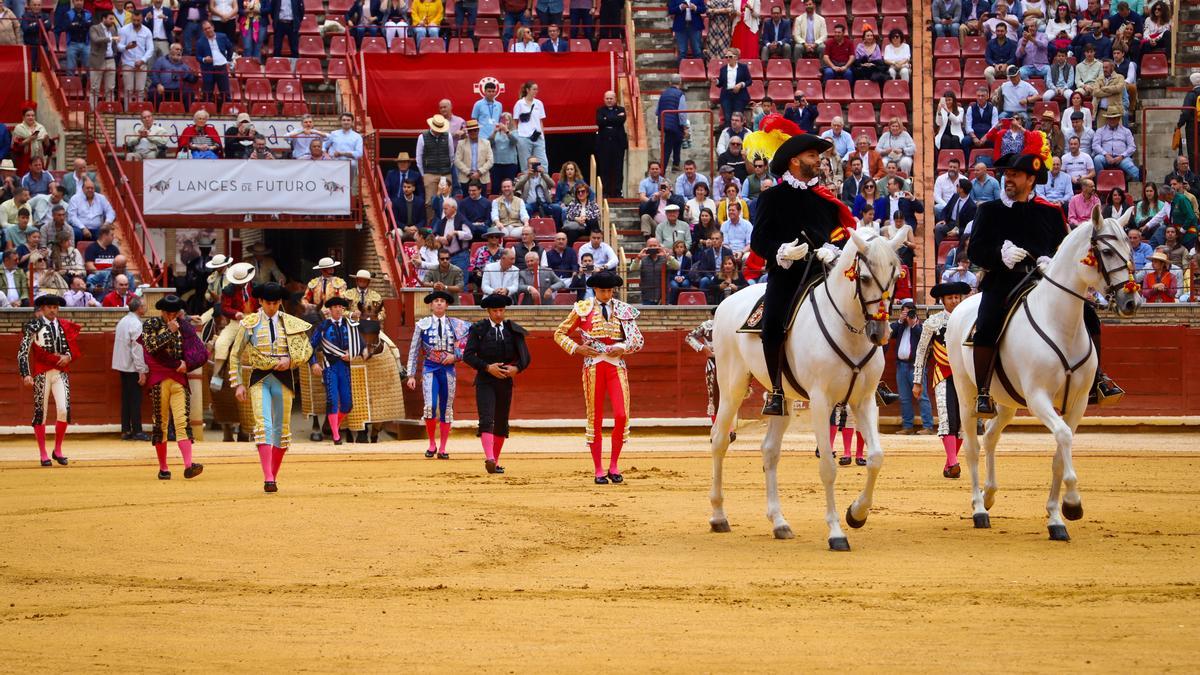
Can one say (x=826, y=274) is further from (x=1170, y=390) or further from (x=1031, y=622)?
(x=1170, y=390)

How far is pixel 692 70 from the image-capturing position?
95.0 ft

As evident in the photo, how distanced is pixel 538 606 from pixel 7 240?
16.8 meters

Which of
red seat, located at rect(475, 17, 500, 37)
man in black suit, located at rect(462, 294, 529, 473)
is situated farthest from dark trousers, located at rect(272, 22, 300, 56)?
man in black suit, located at rect(462, 294, 529, 473)

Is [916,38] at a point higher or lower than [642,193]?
higher

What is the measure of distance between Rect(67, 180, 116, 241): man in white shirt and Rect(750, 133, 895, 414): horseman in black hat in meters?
14.8

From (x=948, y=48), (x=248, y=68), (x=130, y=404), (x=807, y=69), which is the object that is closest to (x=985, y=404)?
(x=130, y=404)

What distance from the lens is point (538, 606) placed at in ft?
29.2

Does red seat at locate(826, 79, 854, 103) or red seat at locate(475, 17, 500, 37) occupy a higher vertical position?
red seat at locate(475, 17, 500, 37)

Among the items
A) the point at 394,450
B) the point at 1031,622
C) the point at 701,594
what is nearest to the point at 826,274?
the point at 701,594

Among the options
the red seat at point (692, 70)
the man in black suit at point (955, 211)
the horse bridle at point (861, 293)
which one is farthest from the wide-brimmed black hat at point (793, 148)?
the red seat at point (692, 70)

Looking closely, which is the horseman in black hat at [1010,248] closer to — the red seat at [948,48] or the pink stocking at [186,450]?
the pink stocking at [186,450]

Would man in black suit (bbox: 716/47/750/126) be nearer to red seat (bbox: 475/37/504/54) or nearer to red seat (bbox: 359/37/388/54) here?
red seat (bbox: 475/37/504/54)

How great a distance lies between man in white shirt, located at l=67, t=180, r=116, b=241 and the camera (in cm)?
2425

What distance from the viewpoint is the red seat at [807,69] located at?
95.2 ft
